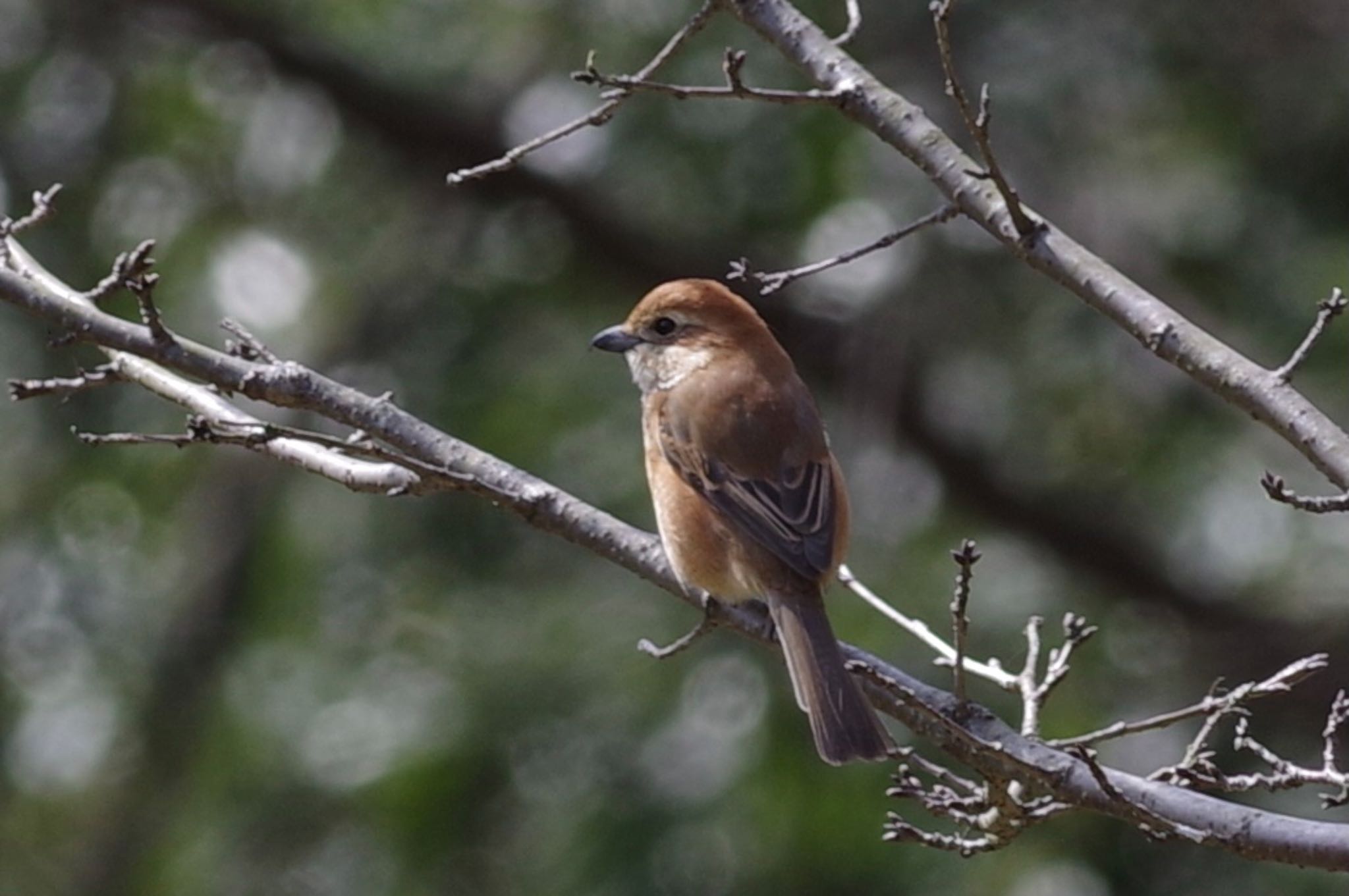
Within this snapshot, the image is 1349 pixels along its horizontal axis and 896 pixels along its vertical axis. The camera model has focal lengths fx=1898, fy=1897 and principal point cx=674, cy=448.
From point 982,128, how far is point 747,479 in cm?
165

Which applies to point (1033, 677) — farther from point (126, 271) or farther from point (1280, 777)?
point (126, 271)

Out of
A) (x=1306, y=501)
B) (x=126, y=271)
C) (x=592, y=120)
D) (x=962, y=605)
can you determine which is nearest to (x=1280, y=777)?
(x=1306, y=501)

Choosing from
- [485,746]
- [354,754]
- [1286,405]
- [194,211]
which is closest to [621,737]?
[485,746]

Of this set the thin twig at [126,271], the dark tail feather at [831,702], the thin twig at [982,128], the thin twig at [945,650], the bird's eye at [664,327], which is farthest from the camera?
the bird's eye at [664,327]

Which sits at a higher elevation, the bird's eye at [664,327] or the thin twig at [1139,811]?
the bird's eye at [664,327]

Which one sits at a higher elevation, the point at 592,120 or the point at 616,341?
the point at 616,341

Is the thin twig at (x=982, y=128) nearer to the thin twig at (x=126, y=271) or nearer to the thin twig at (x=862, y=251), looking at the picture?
the thin twig at (x=862, y=251)

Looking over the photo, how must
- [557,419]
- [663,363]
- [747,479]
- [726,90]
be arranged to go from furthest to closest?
[557,419]
[663,363]
[747,479]
[726,90]

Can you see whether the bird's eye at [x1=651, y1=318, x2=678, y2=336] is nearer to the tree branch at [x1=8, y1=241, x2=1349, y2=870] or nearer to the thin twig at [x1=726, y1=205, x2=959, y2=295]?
the tree branch at [x1=8, y1=241, x2=1349, y2=870]

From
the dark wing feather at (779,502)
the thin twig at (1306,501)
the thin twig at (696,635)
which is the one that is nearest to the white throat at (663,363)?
the dark wing feather at (779,502)

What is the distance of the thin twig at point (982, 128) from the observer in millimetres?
3039

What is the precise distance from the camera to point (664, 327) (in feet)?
17.0

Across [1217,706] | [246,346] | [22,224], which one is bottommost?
[1217,706]

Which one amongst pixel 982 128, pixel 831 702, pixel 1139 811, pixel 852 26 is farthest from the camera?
pixel 831 702
